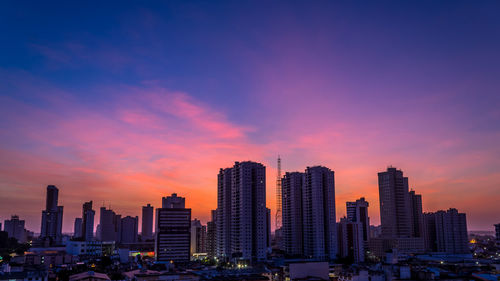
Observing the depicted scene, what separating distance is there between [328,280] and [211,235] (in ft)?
239

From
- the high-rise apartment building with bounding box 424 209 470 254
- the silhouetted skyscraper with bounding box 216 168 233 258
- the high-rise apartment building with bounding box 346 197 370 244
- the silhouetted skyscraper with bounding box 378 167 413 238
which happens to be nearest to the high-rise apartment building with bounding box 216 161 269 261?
the silhouetted skyscraper with bounding box 216 168 233 258

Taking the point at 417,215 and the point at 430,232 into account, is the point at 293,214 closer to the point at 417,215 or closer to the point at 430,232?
the point at 417,215

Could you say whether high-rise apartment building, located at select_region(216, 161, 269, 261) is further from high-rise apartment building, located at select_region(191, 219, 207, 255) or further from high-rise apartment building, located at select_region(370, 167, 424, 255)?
high-rise apartment building, located at select_region(370, 167, 424, 255)

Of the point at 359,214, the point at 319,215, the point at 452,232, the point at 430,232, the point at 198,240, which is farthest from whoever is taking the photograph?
the point at 430,232

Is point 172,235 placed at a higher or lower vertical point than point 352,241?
higher

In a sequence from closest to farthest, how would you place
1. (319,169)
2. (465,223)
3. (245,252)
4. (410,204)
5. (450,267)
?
(450,267) < (245,252) < (319,169) < (465,223) < (410,204)

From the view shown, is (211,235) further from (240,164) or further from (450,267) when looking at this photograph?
(450,267)

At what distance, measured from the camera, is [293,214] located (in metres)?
100

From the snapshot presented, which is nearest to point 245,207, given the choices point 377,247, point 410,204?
point 377,247

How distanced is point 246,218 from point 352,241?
33448 millimetres

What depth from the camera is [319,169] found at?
318ft

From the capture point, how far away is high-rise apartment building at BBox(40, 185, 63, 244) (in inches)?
7410

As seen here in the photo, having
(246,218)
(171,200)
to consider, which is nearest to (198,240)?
(171,200)

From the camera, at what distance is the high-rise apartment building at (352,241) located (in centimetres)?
9831
